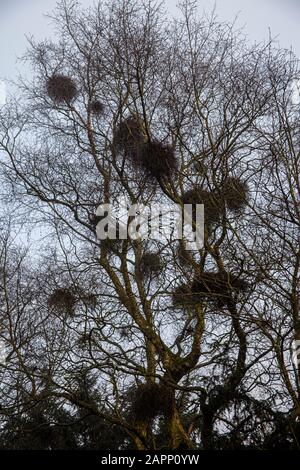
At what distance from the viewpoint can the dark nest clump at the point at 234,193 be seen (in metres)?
6.48

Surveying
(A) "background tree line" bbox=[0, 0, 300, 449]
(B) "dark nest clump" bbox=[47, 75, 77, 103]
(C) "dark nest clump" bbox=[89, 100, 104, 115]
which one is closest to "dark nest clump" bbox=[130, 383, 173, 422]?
(A) "background tree line" bbox=[0, 0, 300, 449]

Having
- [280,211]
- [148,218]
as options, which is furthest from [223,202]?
[148,218]

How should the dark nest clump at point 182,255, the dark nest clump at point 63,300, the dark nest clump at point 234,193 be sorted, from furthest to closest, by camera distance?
1. the dark nest clump at point 63,300
2. the dark nest clump at point 182,255
3. the dark nest clump at point 234,193

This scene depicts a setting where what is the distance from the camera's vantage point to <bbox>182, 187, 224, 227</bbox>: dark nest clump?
6516mm

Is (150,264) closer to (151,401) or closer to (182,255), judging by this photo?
(182,255)

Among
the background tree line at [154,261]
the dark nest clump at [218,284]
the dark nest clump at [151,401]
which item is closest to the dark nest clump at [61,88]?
the background tree line at [154,261]

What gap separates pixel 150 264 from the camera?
829cm

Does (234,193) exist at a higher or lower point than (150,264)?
lower

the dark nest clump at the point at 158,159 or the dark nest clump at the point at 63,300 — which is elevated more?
the dark nest clump at the point at 158,159

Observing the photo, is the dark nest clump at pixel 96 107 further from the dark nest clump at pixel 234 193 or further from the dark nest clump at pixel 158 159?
the dark nest clump at pixel 234 193

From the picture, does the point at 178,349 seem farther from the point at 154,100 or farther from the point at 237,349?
the point at 154,100

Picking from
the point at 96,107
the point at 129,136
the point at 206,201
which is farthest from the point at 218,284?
the point at 96,107

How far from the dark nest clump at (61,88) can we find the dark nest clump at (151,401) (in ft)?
16.7

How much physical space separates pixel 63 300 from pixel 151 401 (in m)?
1.83
